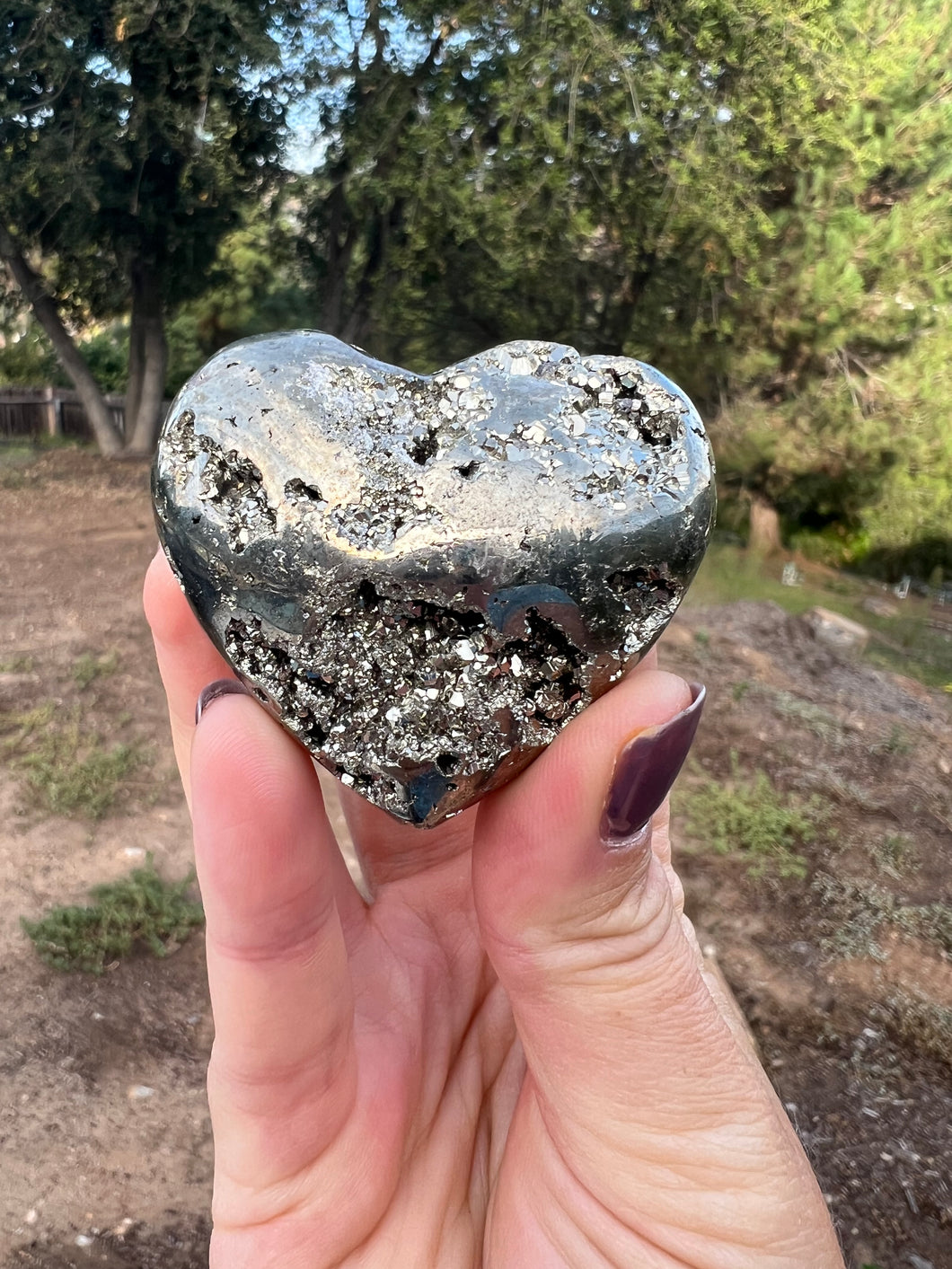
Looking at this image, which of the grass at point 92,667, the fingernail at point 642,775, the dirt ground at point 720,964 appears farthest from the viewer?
the grass at point 92,667

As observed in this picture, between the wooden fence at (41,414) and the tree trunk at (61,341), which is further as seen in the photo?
the wooden fence at (41,414)

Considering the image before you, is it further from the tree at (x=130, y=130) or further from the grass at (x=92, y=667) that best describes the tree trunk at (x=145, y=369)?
the grass at (x=92, y=667)

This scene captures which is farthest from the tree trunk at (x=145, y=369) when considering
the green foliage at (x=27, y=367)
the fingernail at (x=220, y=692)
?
the fingernail at (x=220, y=692)

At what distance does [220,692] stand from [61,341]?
10731 millimetres

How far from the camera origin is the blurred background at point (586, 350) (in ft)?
10.4

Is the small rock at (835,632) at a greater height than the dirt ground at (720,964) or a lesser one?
lesser

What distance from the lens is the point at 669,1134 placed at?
1515mm

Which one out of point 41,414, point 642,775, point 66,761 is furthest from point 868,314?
point 41,414

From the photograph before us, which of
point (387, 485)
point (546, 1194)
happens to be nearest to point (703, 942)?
point (546, 1194)

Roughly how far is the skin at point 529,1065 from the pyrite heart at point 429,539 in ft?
0.33

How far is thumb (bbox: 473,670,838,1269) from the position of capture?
1.46 meters

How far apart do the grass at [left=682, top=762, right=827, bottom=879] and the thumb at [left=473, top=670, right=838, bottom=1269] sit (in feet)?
9.54

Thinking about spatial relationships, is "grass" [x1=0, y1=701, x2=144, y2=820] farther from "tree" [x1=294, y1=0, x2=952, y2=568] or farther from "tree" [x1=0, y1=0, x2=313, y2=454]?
"tree" [x1=294, y1=0, x2=952, y2=568]

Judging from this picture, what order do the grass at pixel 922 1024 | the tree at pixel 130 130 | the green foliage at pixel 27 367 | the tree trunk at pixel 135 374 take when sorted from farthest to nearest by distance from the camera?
the green foliage at pixel 27 367 < the tree trunk at pixel 135 374 < the tree at pixel 130 130 < the grass at pixel 922 1024
